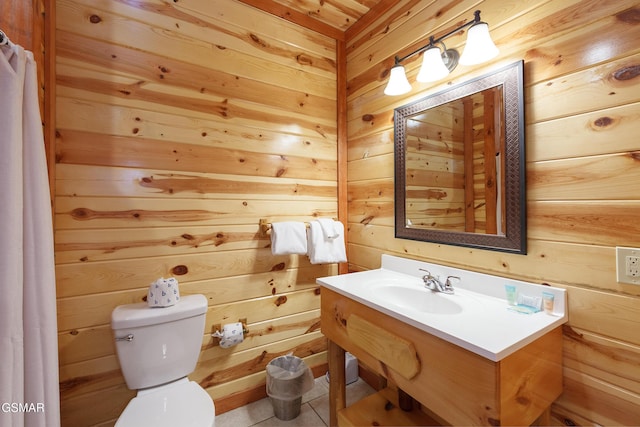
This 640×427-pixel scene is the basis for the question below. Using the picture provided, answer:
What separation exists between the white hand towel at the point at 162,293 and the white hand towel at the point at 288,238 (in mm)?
574

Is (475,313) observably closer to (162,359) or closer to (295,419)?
(295,419)

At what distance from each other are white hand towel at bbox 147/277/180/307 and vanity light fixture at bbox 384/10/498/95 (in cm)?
157

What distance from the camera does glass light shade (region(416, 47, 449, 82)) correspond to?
4.59ft

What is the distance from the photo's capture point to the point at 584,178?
3.34 ft

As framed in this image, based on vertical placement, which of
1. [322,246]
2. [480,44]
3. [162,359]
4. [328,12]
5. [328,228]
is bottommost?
[162,359]

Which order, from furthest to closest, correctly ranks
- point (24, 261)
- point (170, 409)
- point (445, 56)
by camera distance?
1. point (445, 56)
2. point (170, 409)
3. point (24, 261)

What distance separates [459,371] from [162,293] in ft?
4.30

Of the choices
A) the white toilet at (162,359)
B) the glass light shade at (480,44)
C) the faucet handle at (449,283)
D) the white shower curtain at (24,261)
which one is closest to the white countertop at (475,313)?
the faucet handle at (449,283)

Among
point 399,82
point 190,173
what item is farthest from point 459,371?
point 190,173

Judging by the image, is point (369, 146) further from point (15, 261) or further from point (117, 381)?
point (117, 381)

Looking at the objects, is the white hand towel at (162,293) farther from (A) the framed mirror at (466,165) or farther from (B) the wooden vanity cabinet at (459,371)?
(A) the framed mirror at (466,165)

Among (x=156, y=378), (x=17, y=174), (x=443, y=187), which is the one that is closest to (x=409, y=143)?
(x=443, y=187)

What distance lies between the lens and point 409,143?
5.50 feet

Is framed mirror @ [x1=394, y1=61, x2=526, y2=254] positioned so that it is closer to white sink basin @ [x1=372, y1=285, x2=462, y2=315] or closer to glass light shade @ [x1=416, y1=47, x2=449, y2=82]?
glass light shade @ [x1=416, y1=47, x2=449, y2=82]
